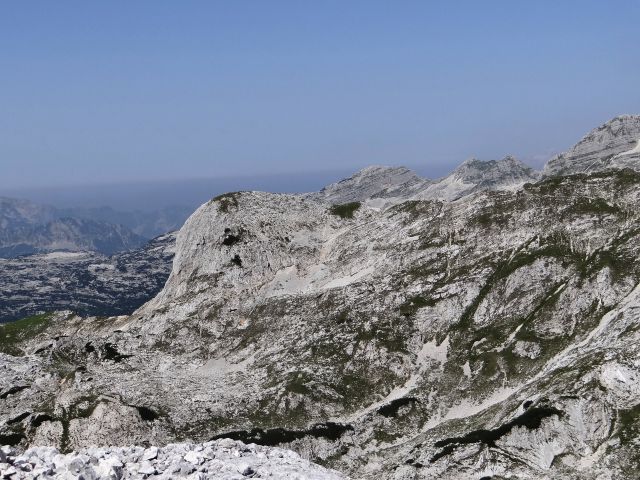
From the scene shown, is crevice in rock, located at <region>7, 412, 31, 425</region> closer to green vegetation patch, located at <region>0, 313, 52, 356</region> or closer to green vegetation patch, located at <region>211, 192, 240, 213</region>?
green vegetation patch, located at <region>0, 313, 52, 356</region>

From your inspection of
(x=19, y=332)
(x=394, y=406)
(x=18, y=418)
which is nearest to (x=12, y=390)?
(x=18, y=418)

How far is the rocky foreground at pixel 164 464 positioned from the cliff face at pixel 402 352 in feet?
110

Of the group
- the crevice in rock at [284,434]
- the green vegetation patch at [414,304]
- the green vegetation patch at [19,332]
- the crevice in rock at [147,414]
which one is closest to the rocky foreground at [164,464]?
the crevice in rock at [284,434]

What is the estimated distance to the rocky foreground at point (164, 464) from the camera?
29.7 meters

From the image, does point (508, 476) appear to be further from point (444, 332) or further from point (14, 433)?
point (14, 433)

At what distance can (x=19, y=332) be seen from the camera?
14538 cm

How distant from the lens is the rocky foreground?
29688 millimetres

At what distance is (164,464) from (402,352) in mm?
66337

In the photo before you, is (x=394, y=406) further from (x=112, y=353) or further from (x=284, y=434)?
(x=112, y=353)

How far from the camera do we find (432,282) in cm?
10656

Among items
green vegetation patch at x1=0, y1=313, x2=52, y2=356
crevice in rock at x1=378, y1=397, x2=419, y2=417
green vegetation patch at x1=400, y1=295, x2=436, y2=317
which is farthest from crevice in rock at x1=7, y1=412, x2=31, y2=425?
green vegetation patch at x1=400, y1=295, x2=436, y2=317

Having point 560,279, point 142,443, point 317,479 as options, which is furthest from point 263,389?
point 317,479

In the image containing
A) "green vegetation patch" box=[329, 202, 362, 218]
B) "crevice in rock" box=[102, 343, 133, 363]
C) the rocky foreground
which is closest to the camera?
the rocky foreground

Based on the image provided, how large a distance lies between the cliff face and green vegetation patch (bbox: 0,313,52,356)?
2101 mm
